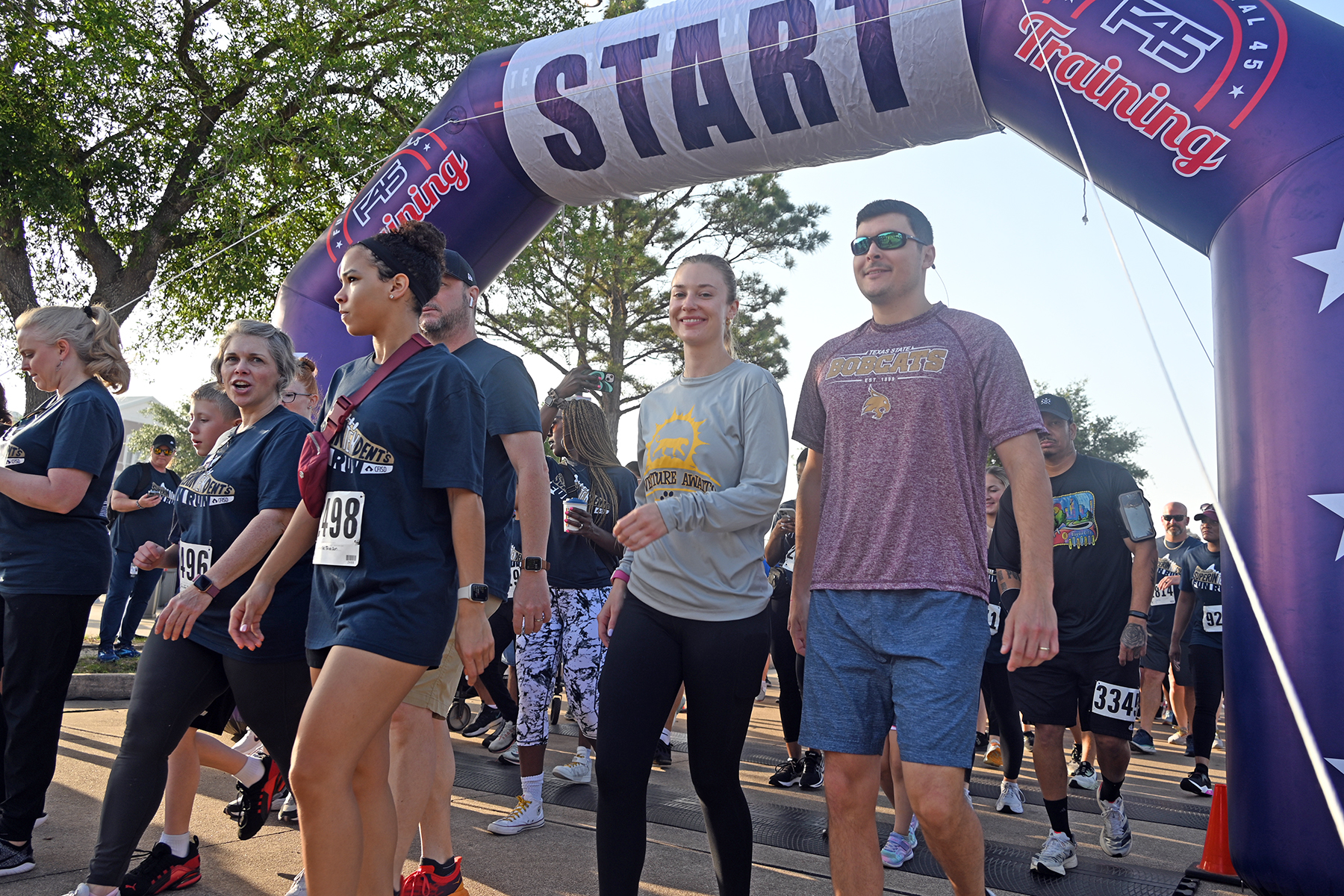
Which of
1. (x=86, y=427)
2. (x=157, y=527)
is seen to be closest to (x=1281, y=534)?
(x=86, y=427)

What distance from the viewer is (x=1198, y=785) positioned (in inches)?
238

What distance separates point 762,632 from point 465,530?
0.93 metres

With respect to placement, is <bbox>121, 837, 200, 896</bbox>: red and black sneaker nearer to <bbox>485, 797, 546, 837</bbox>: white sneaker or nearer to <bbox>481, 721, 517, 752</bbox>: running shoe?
<bbox>485, 797, 546, 837</bbox>: white sneaker

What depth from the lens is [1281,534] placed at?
131 inches

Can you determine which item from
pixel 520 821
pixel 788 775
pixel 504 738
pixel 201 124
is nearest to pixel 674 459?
pixel 520 821

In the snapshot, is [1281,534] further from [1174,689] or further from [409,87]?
[409,87]

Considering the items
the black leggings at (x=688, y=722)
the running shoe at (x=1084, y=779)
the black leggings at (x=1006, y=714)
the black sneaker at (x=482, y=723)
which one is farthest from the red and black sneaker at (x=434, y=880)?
the running shoe at (x=1084, y=779)

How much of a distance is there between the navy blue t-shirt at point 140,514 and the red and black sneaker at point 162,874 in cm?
664

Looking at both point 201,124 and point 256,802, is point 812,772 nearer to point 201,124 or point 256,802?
point 256,802

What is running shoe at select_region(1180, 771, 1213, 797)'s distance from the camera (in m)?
6.03

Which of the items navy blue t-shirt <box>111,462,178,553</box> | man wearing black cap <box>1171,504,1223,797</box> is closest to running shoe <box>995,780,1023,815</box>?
man wearing black cap <box>1171,504,1223,797</box>

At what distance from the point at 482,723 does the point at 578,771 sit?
1.72m

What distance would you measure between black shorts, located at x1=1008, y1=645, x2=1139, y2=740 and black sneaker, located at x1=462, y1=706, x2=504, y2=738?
3.63 meters

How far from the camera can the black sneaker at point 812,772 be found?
17.5 ft
